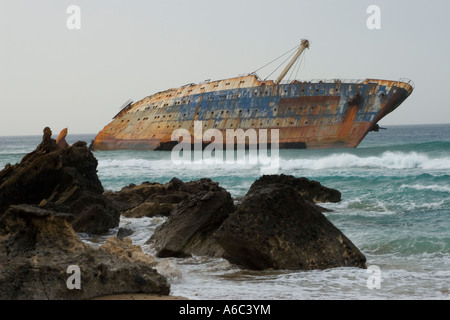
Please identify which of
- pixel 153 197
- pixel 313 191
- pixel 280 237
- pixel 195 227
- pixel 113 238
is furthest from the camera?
pixel 313 191

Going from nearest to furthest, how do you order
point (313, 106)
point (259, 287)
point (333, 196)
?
1. point (259, 287)
2. point (333, 196)
3. point (313, 106)

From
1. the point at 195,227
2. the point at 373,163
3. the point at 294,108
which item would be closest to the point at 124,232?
the point at 195,227

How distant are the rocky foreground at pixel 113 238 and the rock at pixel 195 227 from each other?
1 centimetres

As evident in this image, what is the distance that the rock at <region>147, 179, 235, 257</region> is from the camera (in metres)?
7.55

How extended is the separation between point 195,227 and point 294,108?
103 feet

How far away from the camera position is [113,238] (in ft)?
20.5

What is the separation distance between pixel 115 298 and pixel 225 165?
85.0ft

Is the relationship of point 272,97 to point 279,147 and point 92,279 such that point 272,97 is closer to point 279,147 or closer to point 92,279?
point 279,147

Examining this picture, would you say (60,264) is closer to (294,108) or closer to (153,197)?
(153,197)

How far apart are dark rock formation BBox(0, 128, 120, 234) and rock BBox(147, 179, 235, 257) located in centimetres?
142

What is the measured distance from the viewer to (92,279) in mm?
5035

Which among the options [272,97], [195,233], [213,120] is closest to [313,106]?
[272,97]

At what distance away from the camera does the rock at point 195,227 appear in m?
7.55

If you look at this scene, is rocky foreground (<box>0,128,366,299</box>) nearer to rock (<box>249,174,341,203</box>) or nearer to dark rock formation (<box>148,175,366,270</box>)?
dark rock formation (<box>148,175,366,270</box>)
